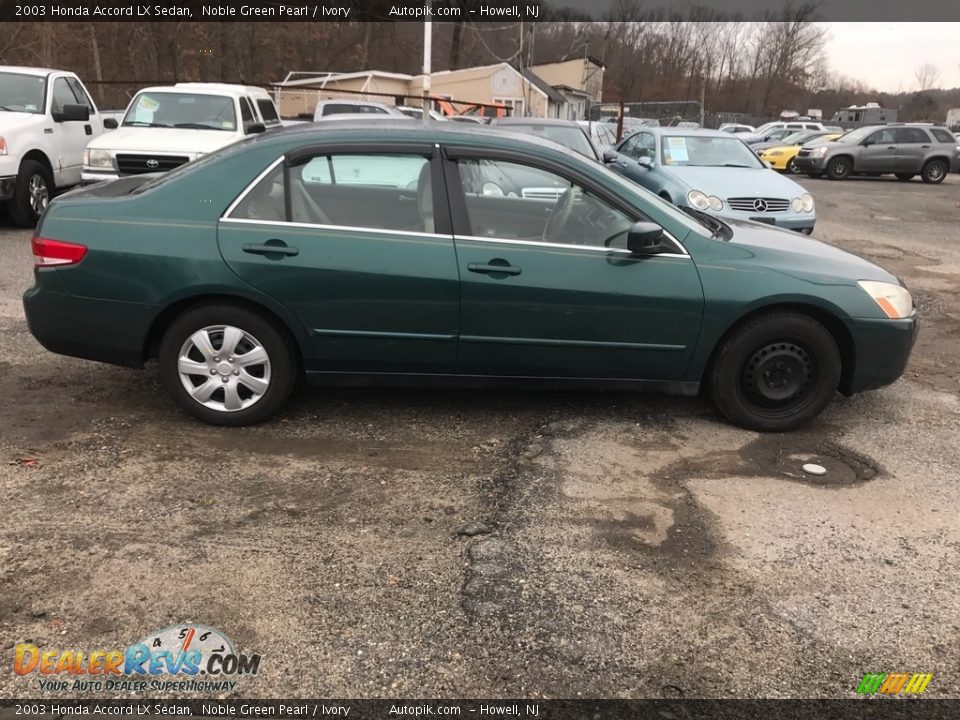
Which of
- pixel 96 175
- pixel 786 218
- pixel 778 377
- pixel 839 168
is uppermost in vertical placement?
pixel 839 168

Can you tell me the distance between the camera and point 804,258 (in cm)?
413

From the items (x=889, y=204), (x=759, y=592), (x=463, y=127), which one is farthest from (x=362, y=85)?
(x=759, y=592)

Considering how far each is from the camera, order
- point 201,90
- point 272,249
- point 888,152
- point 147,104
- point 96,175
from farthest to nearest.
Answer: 1. point 888,152
2. point 201,90
3. point 147,104
4. point 96,175
5. point 272,249

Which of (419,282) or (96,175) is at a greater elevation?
(96,175)

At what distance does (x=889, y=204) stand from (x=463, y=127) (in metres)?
15.1

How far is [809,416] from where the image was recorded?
4.18m

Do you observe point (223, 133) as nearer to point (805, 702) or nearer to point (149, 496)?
point (149, 496)

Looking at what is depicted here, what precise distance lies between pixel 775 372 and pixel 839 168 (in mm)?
20487

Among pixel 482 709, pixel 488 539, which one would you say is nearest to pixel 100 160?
pixel 488 539

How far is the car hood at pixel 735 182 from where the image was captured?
901cm

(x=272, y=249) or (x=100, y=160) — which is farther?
(x=100, y=160)

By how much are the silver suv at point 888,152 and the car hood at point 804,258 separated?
19508 mm

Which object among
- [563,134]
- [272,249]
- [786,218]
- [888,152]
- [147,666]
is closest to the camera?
[147,666]

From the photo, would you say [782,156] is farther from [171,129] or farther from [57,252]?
[57,252]
